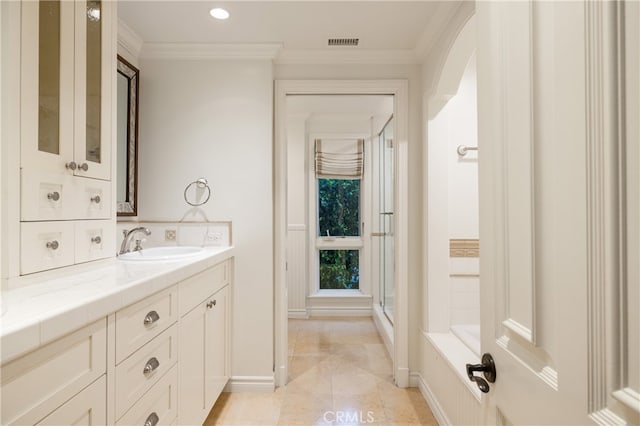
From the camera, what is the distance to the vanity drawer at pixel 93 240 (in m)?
1.36

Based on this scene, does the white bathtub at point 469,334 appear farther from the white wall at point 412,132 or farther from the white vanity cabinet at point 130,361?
the white vanity cabinet at point 130,361

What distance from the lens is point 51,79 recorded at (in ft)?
3.98

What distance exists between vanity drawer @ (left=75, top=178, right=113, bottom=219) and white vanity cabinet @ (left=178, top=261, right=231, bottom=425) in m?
0.48

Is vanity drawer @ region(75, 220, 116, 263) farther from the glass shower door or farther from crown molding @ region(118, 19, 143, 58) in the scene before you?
the glass shower door

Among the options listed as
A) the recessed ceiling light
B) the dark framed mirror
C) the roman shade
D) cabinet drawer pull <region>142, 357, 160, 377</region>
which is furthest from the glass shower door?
cabinet drawer pull <region>142, 357, 160, 377</region>

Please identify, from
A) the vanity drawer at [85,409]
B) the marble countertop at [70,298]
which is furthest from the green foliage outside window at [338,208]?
the vanity drawer at [85,409]

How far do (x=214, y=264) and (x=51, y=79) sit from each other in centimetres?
115

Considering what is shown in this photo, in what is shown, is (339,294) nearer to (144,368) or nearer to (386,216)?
(386,216)

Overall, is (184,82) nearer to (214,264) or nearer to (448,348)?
(214,264)

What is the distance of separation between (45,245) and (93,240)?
253mm

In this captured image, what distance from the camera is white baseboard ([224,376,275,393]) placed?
7.57ft

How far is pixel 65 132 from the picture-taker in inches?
50.1

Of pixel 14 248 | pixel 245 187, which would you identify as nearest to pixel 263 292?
pixel 245 187

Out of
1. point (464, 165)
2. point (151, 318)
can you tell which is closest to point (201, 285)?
point (151, 318)
